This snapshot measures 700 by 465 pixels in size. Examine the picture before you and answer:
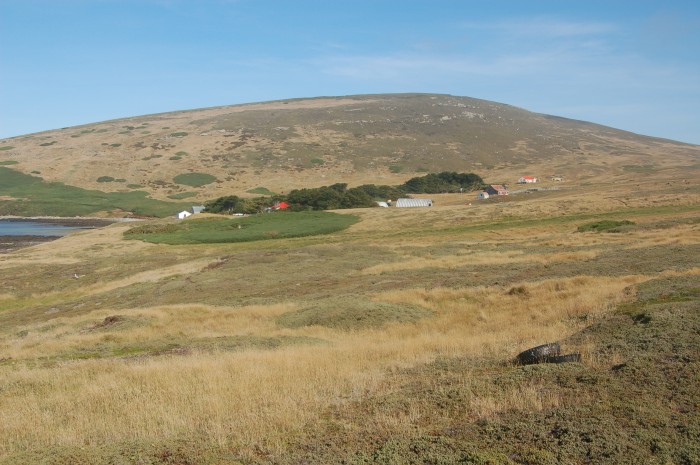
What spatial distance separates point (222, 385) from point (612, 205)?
81.9m

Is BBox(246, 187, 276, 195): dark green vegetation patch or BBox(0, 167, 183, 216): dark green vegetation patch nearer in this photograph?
BBox(0, 167, 183, 216): dark green vegetation patch

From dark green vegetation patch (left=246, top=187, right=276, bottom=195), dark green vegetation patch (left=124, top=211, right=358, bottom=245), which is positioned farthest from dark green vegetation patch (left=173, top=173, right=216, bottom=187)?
dark green vegetation patch (left=124, top=211, right=358, bottom=245)

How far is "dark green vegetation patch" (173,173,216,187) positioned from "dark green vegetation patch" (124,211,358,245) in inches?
2615

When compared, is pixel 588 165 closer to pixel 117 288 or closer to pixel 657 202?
pixel 657 202

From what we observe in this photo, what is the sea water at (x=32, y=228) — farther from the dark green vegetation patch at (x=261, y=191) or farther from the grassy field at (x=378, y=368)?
the grassy field at (x=378, y=368)

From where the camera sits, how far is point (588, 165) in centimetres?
17838

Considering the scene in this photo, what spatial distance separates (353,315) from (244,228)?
61.3 meters

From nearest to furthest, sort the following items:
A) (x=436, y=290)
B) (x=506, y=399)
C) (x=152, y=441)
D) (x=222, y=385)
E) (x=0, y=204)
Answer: (x=152, y=441) < (x=506, y=399) < (x=222, y=385) < (x=436, y=290) < (x=0, y=204)

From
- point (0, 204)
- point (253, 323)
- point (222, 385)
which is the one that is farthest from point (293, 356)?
point (0, 204)

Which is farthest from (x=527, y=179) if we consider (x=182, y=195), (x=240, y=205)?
(x=182, y=195)

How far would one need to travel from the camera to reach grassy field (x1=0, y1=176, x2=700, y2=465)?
28.3 ft

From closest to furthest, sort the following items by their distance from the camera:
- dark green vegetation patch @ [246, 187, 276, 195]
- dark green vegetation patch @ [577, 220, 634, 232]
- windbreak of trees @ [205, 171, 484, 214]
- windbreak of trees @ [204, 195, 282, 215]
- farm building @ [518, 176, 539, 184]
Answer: dark green vegetation patch @ [577, 220, 634, 232], windbreak of trees @ [205, 171, 484, 214], windbreak of trees @ [204, 195, 282, 215], dark green vegetation patch @ [246, 187, 276, 195], farm building @ [518, 176, 539, 184]

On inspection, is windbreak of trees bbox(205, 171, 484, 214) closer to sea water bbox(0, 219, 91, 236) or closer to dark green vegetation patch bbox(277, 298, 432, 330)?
sea water bbox(0, 219, 91, 236)

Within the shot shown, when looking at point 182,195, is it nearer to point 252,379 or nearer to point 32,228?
point 32,228
